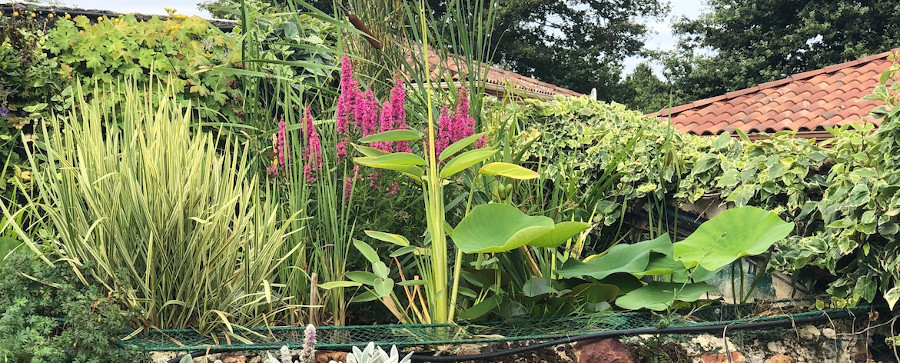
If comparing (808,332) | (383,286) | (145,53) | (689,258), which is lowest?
(808,332)

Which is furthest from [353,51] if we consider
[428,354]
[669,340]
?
[669,340]

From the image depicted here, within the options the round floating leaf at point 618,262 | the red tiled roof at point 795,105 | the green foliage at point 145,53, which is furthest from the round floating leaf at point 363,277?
the red tiled roof at point 795,105

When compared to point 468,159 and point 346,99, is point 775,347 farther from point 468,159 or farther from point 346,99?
point 346,99

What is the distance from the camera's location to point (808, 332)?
2.25 metres

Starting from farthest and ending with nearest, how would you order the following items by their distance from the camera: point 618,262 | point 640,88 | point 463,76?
point 640,88, point 463,76, point 618,262

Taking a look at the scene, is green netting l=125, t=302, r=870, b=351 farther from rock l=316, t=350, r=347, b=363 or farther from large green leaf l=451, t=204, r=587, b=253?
large green leaf l=451, t=204, r=587, b=253

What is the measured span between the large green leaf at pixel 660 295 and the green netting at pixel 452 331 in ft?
0.15

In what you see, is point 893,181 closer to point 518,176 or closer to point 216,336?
point 518,176

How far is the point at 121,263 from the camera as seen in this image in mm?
2135

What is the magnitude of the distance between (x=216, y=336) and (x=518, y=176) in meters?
1.06

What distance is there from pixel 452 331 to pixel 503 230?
0.37m

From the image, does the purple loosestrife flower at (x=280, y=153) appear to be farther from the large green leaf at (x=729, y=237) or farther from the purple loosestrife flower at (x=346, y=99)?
the large green leaf at (x=729, y=237)

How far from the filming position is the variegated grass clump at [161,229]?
2.08 m

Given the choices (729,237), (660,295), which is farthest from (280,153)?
(729,237)
